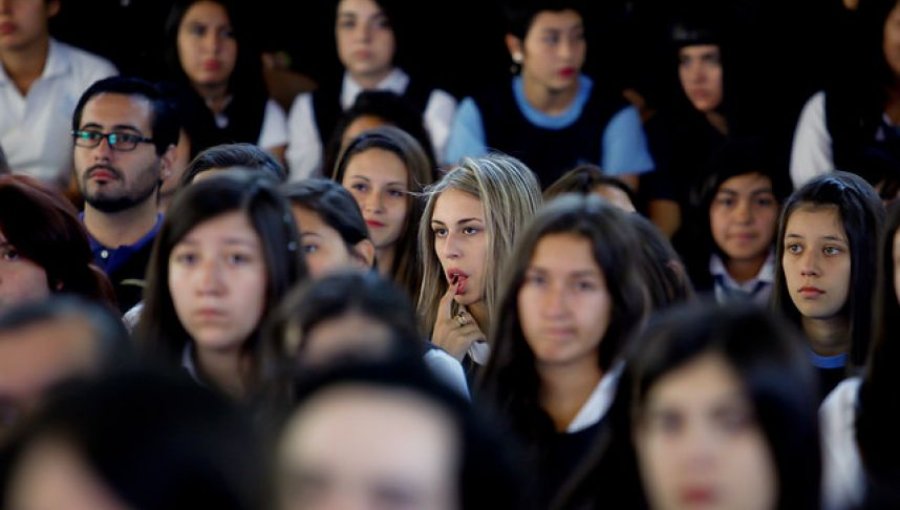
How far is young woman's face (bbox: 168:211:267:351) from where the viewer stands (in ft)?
9.42

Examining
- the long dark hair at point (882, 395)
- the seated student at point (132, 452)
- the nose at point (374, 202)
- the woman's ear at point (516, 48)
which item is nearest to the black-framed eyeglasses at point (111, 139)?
the nose at point (374, 202)

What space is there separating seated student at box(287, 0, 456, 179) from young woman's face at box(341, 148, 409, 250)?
91 centimetres

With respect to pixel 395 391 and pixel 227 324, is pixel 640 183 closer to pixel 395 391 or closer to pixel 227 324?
pixel 227 324

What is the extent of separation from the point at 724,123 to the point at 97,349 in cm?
346

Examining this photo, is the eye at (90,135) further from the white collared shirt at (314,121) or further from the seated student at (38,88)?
the white collared shirt at (314,121)

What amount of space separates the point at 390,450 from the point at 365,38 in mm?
3775

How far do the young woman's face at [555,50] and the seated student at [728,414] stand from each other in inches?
118

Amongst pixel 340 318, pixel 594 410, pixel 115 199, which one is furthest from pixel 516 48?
pixel 340 318

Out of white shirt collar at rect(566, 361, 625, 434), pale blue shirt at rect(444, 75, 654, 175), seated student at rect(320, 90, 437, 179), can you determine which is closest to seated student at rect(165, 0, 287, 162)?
seated student at rect(320, 90, 437, 179)

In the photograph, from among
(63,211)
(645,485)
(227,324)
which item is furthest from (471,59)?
(645,485)

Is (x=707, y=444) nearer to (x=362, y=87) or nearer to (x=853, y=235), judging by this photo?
(x=853, y=235)

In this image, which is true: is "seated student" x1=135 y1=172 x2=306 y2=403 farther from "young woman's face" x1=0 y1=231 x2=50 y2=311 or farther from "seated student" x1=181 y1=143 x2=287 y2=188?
"seated student" x1=181 y1=143 x2=287 y2=188

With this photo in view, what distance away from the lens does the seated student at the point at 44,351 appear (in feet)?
7.05

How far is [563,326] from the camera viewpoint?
2846mm
